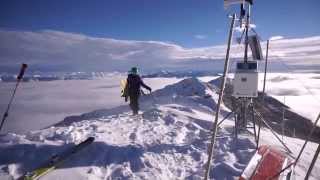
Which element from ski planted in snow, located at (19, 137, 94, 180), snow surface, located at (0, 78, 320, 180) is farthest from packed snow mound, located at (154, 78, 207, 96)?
ski planted in snow, located at (19, 137, 94, 180)

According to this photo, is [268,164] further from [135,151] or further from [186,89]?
[186,89]

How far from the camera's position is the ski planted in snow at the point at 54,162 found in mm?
8500

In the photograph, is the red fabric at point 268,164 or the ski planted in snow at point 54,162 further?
the red fabric at point 268,164

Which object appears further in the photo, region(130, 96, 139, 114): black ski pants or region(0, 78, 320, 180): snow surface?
Answer: region(130, 96, 139, 114): black ski pants

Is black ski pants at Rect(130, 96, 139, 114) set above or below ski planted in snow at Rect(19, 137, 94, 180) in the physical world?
above

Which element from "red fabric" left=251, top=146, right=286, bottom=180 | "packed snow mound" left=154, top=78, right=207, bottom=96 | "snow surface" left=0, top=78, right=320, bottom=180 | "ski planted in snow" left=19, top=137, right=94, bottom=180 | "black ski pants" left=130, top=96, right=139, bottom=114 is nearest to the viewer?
"ski planted in snow" left=19, top=137, right=94, bottom=180

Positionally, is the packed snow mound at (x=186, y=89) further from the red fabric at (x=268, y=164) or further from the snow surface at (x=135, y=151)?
the red fabric at (x=268, y=164)

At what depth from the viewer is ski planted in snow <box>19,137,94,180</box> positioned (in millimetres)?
8500

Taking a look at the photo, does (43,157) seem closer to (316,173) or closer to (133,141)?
(133,141)

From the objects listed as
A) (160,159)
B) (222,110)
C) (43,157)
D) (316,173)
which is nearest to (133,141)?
(160,159)

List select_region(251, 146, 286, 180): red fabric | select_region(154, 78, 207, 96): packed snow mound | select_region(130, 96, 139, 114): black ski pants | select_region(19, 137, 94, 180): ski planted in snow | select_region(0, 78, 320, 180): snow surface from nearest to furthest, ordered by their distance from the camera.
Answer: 1. select_region(19, 137, 94, 180): ski planted in snow
2. select_region(251, 146, 286, 180): red fabric
3. select_region(0, 78, 320, 180): snow surface
4. select_region(130, 96, 139, 114): black ski pants
5. select_region(154, 78, 207, 96): packed snow mound

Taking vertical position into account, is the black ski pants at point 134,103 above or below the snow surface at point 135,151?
above

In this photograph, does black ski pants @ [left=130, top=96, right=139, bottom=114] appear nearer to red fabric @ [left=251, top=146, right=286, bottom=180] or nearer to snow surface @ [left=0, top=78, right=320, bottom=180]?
snow surface @ [left=0, top=78, right=320, bottom=180]

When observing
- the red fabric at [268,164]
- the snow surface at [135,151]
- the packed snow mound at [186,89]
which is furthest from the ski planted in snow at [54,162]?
the packed snow mound at [186,89]
